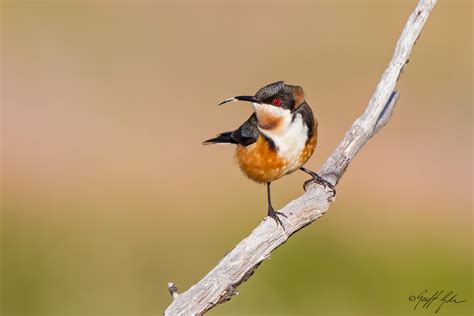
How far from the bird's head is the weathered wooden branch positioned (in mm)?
508

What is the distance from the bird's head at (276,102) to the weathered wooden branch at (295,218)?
508 mm

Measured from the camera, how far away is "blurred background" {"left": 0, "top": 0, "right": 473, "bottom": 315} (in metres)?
9.69

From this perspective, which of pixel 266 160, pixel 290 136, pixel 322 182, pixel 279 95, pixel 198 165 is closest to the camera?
pixel 322 182

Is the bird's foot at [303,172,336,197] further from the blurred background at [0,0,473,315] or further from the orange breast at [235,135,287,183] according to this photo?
the blurred background at [0,0,473,315]

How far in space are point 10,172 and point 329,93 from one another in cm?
452

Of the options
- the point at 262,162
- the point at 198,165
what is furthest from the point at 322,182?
the point at 198,165

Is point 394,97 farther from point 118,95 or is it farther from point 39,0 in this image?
point 39,0

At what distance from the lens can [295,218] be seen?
5188 millimetres

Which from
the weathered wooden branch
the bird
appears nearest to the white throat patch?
the bird

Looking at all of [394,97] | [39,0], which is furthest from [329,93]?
[394,97]

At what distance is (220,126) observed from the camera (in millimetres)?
12547

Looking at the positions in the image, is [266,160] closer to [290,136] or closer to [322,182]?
[290,136]

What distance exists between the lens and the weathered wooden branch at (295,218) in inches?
188

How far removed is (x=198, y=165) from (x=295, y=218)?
23.7 ft
